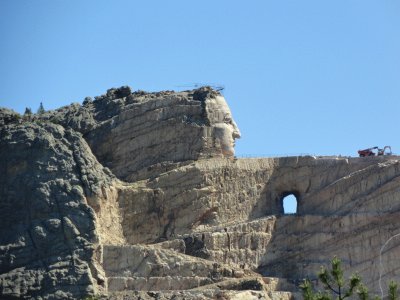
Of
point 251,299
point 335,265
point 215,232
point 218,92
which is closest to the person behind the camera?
point 335,265

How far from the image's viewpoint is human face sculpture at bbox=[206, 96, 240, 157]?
270ft

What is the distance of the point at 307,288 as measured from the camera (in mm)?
54750

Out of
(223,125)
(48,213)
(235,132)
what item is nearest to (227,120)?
(223,125)

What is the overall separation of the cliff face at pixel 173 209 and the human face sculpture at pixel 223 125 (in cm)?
5

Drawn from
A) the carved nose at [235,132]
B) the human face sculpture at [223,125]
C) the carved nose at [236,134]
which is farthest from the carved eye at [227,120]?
the carved nose at [236,134]

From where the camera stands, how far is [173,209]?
263 feet

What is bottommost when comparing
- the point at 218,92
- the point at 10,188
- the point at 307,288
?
the point at 307,288

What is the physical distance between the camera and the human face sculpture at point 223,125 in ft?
270

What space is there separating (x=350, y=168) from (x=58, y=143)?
13.4m

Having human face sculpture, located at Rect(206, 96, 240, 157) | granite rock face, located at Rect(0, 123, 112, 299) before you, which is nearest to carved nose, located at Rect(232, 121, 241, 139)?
human face sculpture, located at Rect(206, 96, 240, 157)

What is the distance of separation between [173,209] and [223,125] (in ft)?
16.8

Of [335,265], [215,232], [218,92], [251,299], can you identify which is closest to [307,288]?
[335,265]

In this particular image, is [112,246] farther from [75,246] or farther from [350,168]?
[350,168]

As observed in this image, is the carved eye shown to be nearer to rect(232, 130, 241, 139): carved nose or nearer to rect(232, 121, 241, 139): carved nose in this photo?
rect(232, 121, 241, 139): carved nose
